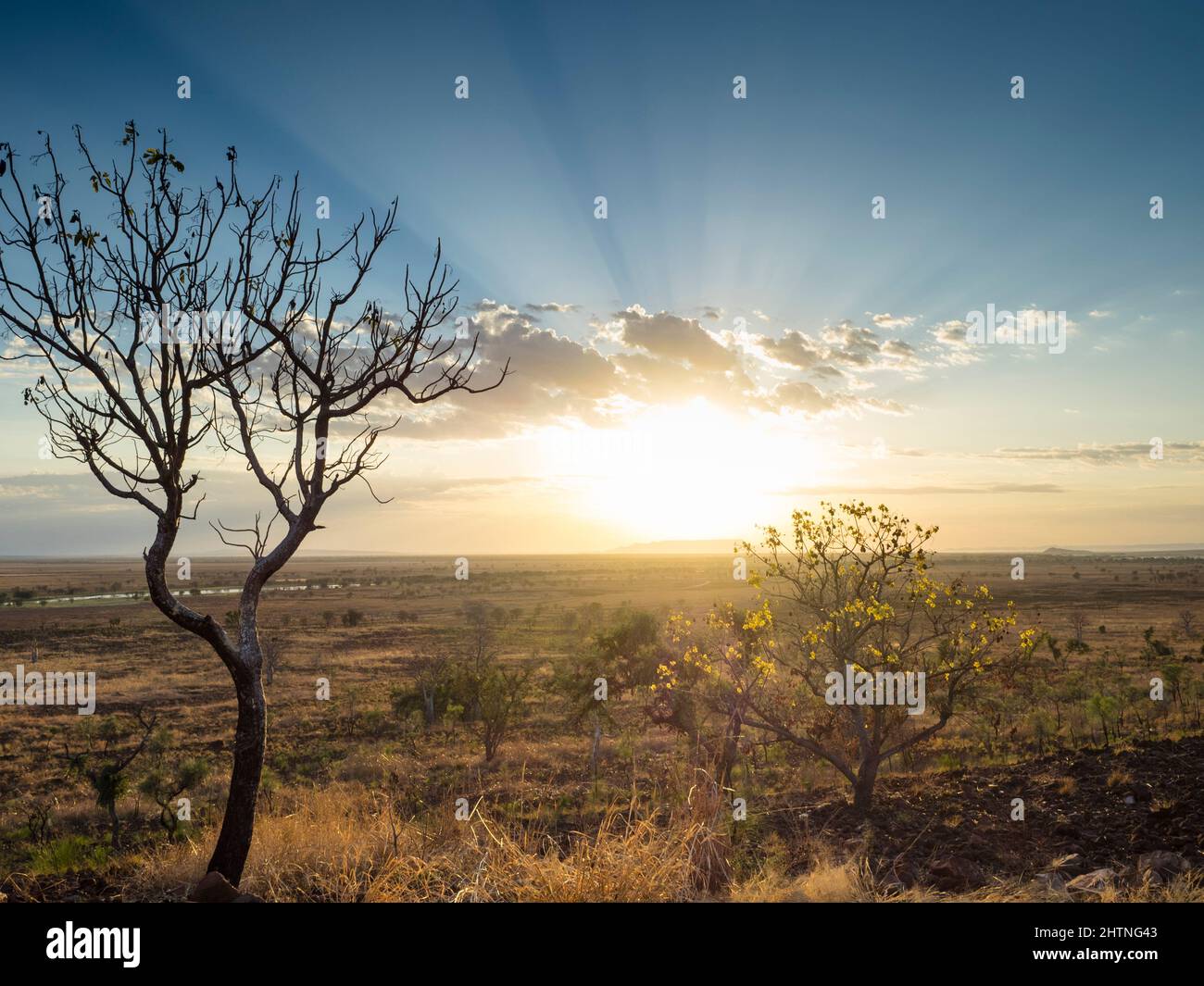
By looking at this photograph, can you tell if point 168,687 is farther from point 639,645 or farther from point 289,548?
point 289,548

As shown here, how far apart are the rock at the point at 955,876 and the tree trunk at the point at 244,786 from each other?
7.37 m

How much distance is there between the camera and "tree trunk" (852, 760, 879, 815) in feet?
37.9

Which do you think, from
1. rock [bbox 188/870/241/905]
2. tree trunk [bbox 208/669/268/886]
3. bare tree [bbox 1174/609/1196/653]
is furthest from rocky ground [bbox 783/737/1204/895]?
bare tree [bbox 1174/609/1196/653]

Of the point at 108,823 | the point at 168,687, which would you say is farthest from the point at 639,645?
the point at 168,687

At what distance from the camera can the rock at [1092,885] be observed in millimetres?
6035

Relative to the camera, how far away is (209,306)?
7590 millimetres

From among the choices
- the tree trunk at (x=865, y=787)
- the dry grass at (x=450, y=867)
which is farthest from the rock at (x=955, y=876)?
the tree trunk at (x=865, y=787)

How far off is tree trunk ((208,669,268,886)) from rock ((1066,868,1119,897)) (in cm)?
764

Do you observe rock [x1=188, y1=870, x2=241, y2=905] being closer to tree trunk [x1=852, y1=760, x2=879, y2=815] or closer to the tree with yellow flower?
the tree with yellow flower

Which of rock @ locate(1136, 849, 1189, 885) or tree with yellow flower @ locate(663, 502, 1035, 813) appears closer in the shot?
rock @ locate(1136, 849, 1189, 885)

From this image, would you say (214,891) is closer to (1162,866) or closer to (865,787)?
(1162,866)

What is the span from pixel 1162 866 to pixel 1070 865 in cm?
106

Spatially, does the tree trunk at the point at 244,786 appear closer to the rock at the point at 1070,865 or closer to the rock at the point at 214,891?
the rock at the point at 214,891
